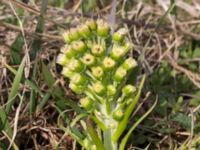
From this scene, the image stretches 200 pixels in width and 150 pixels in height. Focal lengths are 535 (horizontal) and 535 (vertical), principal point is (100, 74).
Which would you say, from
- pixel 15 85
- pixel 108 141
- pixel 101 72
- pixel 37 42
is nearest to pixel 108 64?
pixel 101 72

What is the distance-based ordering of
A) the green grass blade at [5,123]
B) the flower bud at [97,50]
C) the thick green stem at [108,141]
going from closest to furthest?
the flower bud at [97,50]
the thick green stem at [108,141]
the green grass blade at [5,123]

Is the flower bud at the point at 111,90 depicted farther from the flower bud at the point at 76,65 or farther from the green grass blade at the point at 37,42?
the green grass blade at the point at 37,42

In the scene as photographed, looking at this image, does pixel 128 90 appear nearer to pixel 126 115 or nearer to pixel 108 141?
pixel 126 115

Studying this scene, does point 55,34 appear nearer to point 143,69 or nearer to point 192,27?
point 143,69

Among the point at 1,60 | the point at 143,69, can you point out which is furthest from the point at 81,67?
the point at 143,69

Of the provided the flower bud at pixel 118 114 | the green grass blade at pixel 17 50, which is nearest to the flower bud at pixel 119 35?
the flower bud at pixel 118 114
